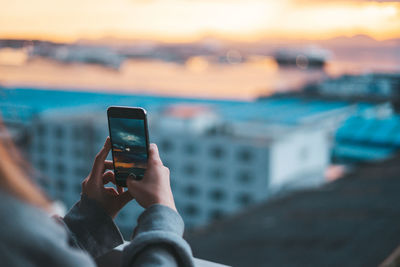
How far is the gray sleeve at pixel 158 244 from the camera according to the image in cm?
37

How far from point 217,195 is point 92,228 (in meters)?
12.7

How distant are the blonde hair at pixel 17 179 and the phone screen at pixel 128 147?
0.13 m

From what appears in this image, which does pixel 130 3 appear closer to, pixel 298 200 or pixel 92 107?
pixel 298 200

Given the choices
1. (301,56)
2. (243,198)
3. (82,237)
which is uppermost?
(82,237)

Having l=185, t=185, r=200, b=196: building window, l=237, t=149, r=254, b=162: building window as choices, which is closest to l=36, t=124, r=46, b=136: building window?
l=185, t=185, r=200, b=196: building window

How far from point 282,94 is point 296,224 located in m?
16.8

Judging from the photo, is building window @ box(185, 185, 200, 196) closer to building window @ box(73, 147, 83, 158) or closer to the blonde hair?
building window @ box(73, 147, 83, 158)

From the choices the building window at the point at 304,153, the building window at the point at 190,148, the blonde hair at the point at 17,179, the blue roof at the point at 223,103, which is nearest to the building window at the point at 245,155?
the building window at the point at 190,148

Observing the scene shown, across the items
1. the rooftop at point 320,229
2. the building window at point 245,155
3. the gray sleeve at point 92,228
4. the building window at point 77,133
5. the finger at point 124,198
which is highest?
the finger at point 124,198

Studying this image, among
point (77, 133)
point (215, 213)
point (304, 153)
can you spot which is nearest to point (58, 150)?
point (77, 133)

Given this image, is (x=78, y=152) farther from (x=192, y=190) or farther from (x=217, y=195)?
(x=217, y=195)

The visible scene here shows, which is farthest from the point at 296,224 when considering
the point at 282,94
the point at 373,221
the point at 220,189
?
the point at 282,94

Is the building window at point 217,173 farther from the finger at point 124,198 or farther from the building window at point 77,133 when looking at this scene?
the finger at point 124,198

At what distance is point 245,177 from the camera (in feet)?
40.8
